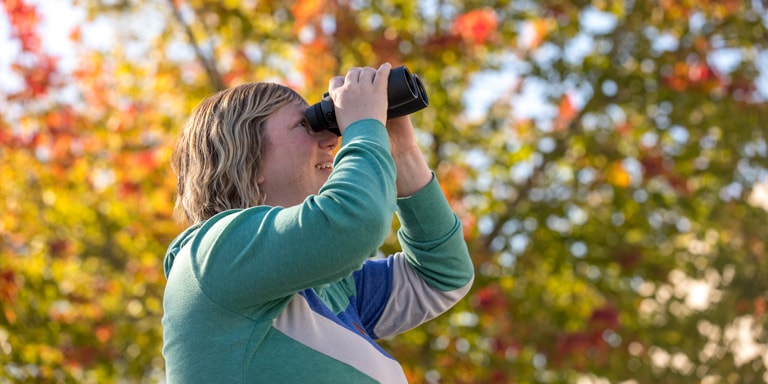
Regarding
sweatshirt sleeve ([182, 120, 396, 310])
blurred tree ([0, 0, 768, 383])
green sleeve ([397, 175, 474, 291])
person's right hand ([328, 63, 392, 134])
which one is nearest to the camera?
sweatshirt sleeve ([182, 120, 396, 310])

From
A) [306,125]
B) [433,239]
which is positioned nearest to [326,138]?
[306,125]

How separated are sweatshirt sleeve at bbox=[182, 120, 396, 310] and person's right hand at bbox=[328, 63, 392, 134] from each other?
0.48 ft

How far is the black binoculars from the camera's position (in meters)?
1.84

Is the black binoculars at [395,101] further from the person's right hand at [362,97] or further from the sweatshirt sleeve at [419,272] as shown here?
the sweatshirt sleeve at [419,272]

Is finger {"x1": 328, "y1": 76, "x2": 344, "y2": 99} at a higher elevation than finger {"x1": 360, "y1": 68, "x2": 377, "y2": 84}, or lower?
lower

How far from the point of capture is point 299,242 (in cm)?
161

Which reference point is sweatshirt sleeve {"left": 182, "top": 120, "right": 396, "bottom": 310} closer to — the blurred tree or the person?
the person

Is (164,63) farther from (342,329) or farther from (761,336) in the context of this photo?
(342,329)

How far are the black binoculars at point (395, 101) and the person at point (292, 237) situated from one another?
Result: 0.03m

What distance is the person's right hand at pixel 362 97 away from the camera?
5.94 feet

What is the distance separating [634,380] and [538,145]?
1.62m

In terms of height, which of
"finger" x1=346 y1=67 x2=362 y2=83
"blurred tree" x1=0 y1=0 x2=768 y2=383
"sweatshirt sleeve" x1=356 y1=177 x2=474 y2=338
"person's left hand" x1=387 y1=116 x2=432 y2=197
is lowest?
"blurred tree" x1=0 y1=0 x2=768 y2=383

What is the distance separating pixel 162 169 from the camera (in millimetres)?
6422

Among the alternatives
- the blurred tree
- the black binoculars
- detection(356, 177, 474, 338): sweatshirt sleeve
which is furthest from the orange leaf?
the black binoculars
